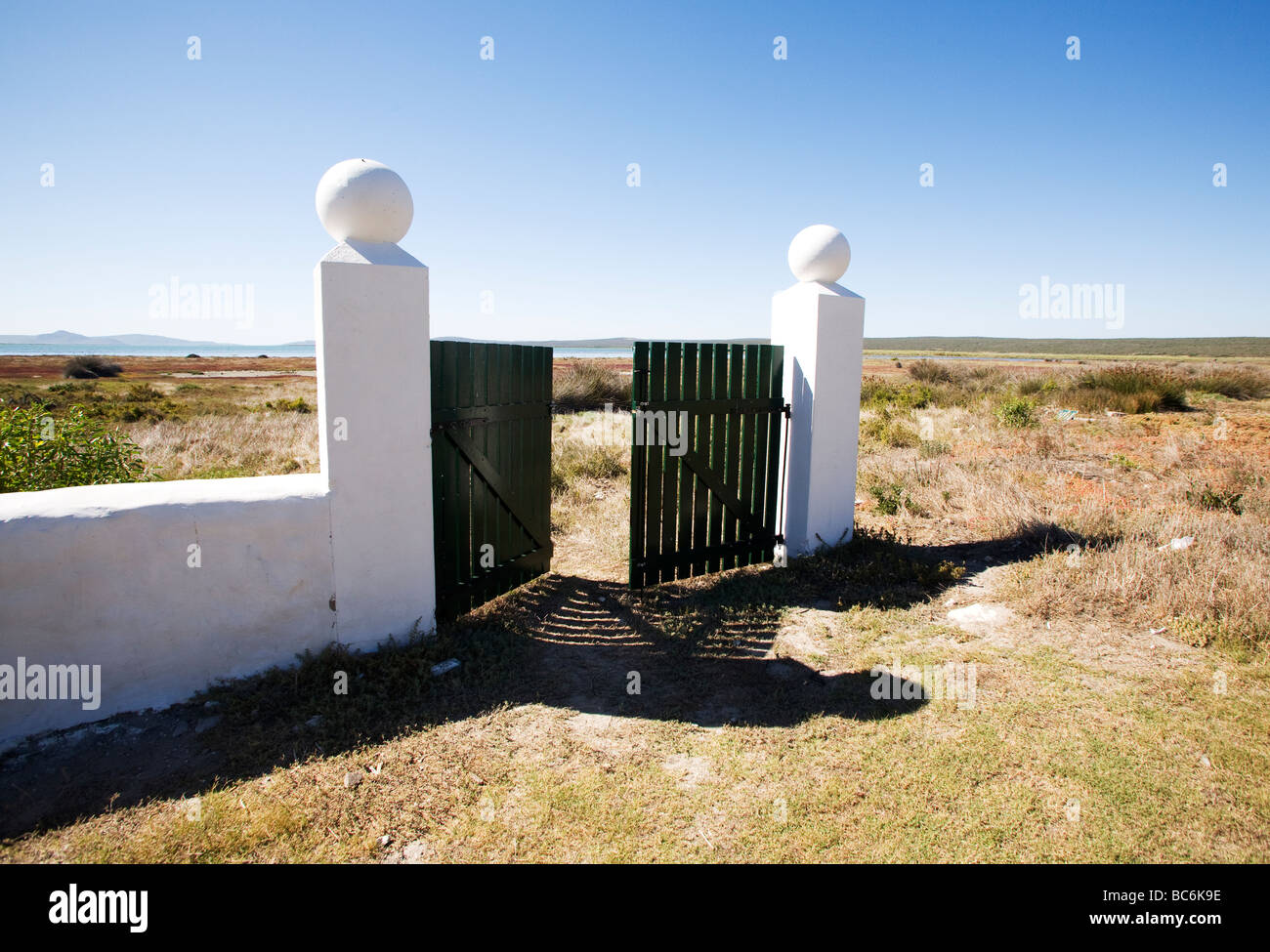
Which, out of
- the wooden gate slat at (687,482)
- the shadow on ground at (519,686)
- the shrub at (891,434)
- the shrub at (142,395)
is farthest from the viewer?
the shrub at (142,395)

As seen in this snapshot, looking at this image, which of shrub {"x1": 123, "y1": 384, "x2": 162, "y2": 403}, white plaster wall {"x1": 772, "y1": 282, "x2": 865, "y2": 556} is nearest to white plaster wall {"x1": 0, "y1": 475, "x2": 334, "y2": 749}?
white plaster wall {"x1": 772, "y1": 282, "x2": 865, "y2": 556}

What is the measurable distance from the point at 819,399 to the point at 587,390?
16214 millimetres

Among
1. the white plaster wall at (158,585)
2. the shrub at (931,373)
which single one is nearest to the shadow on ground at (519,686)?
the white plaster wall at (158,585)

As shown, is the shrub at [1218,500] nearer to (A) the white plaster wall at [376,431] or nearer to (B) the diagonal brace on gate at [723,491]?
(B) the diagonal brace on gate at [723,491]

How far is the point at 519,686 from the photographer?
4.16 metres

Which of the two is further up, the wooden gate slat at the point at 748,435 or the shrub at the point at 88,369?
the shrub at the point at 88,369

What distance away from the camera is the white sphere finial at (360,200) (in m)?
4.10

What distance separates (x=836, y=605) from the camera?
17.7 feet

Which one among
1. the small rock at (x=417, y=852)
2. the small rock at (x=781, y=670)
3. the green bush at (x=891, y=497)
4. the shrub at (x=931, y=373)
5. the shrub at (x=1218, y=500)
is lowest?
the small rock at (x=417, y=852)

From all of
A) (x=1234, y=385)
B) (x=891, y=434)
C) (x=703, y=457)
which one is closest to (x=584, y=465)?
(x=703, y=457)

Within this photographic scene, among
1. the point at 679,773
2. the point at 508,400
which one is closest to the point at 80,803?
the point at 679,773

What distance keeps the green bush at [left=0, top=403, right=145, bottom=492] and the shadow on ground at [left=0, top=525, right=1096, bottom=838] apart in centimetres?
201

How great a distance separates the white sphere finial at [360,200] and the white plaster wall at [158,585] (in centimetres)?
158
